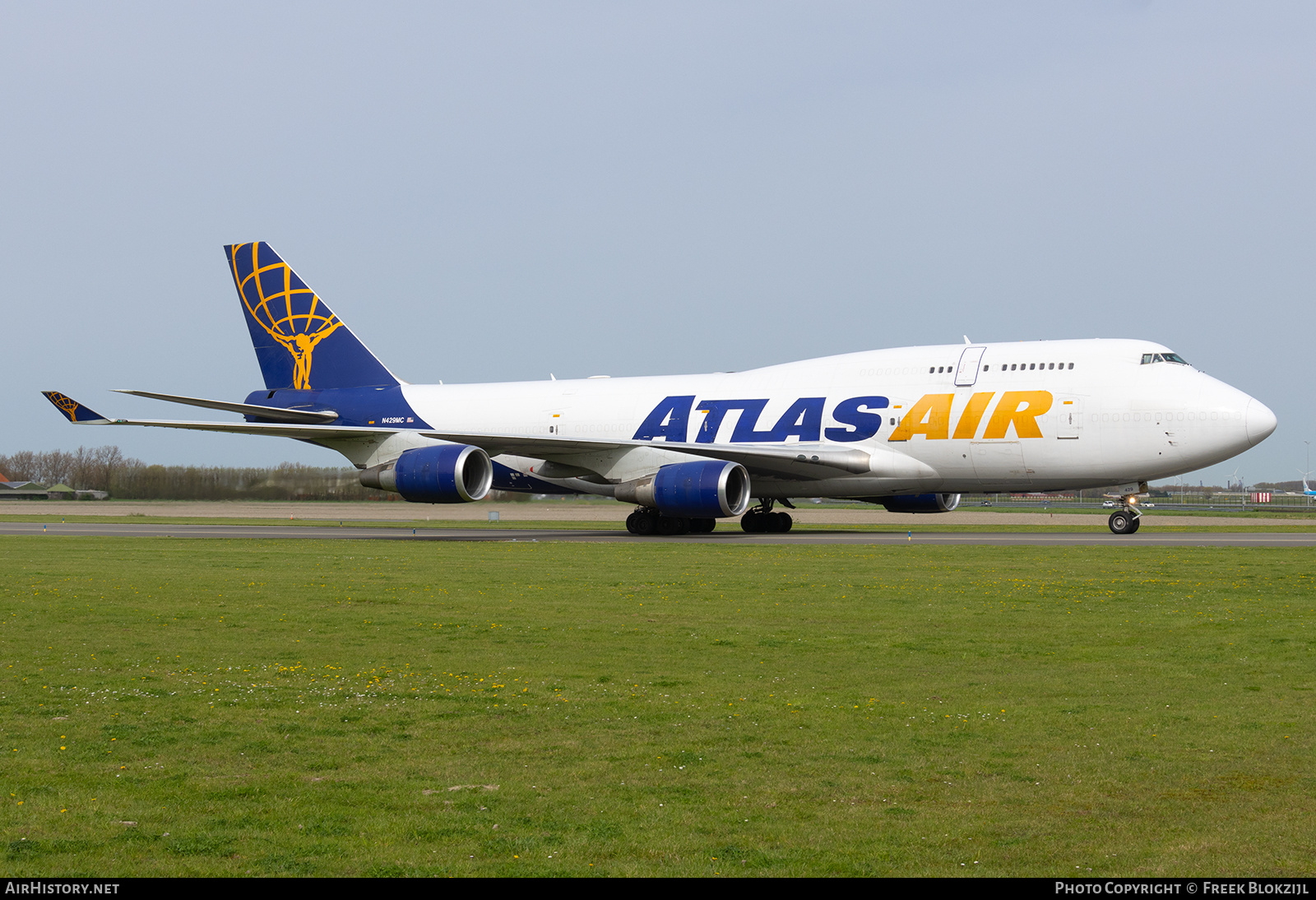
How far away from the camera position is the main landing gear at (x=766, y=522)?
114 feet

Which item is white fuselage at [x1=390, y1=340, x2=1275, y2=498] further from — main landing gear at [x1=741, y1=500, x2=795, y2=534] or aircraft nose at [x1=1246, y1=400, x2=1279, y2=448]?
main landing gear at [x1=741, y1=500, x2=795, y2=534]

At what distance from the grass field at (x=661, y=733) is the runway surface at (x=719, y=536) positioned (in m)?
11.3

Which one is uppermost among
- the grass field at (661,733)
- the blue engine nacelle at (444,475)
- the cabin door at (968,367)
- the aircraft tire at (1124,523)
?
the cabin door at (968,367)

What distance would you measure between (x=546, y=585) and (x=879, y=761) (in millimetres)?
11038

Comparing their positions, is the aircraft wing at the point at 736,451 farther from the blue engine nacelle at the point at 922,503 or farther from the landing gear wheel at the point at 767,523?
the blue engine nacelle at the point at 922,503

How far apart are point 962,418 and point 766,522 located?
7.49 meters

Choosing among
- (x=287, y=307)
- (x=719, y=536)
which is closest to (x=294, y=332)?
(x=287, y=307)

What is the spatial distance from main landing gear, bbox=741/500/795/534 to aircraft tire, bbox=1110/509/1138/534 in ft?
29.7

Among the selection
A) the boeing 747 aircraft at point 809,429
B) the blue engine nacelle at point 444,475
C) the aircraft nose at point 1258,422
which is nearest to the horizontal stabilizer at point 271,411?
the boeing 747 aircraft at point 809,429

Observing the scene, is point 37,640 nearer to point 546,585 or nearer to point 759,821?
point 546,585

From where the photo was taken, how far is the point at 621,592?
16.5m

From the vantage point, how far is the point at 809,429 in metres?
32.1
